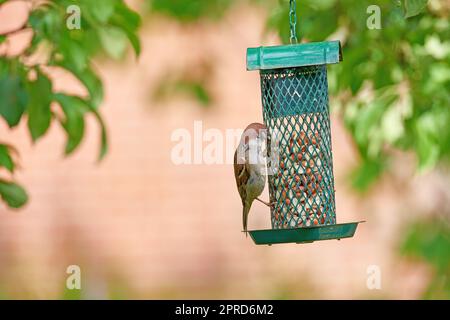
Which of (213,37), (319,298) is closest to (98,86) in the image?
(213,37)

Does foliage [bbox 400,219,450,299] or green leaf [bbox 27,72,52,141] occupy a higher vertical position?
green leaf [bbox 27,72,52,141]

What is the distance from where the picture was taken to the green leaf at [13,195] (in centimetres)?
384

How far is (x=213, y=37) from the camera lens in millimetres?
7230

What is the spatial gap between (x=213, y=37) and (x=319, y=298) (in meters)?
2.39

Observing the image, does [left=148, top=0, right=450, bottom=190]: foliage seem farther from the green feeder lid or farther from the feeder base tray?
the feeder base tray

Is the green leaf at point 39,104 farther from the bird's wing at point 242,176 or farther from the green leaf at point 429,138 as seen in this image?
the green leaf at point 429,138

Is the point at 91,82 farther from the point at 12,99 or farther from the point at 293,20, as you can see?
the point at 293,20

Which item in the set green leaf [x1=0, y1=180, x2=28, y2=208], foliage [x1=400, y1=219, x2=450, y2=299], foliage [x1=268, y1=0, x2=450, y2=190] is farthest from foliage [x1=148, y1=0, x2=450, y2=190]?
green leaf [x1=0, y1=180, x2=28, y2=208]

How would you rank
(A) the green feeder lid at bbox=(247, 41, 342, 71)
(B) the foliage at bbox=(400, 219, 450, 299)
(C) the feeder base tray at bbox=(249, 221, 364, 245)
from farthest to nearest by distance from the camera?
(B) the foliage at bbox=(400, 219, 450, 299) < (A) the green feeder lid at bbox=(247, 41, 342, 71) < (C) the feeder base tray at bbox=(249, 221, 364, 245)

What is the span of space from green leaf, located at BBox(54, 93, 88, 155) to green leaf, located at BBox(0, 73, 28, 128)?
0.50 ft

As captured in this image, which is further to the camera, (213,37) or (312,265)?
(312,265)

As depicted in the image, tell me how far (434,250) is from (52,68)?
9.83 ft

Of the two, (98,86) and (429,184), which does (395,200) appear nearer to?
(429,184)

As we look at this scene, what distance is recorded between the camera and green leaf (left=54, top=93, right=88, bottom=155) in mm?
3828
